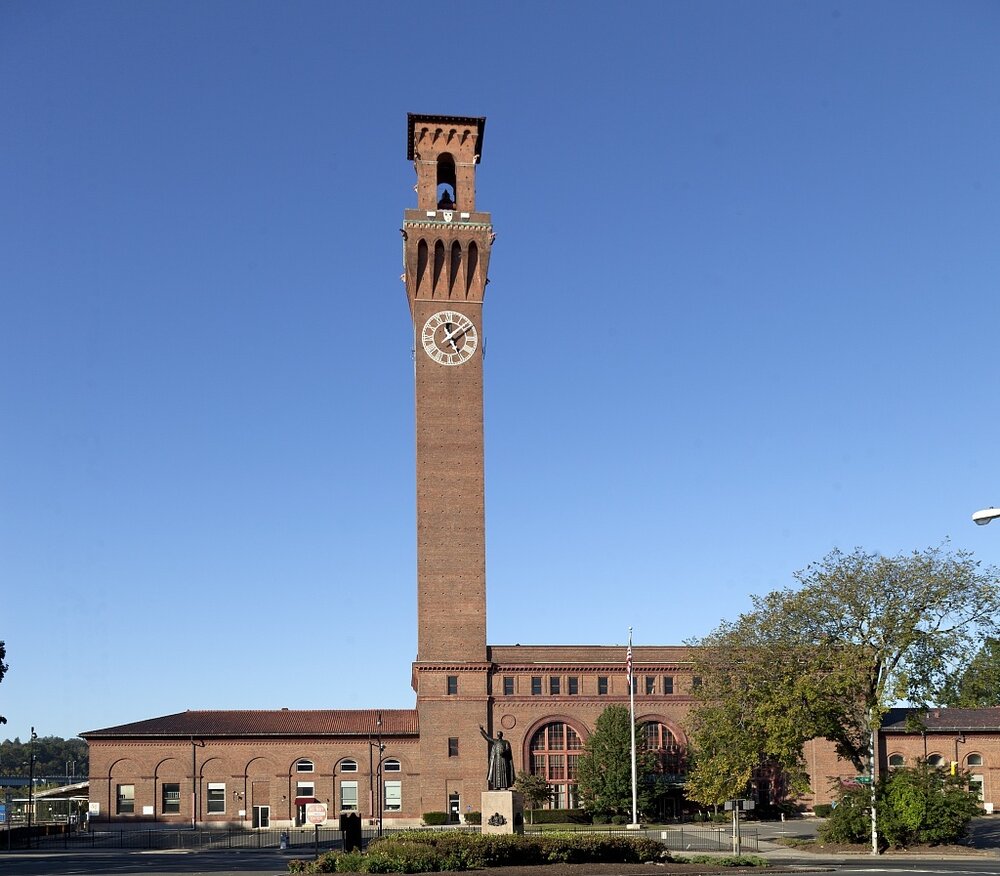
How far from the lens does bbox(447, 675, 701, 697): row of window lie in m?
82.5

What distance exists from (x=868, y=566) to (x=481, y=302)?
3793cm

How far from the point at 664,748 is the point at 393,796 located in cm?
1856

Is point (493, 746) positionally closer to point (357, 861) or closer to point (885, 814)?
point (357, 861)

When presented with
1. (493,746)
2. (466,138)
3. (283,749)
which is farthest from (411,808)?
(466,138)

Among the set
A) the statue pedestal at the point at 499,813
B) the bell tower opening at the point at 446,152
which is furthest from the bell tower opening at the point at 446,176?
the statue pedestal at the point at 499,813

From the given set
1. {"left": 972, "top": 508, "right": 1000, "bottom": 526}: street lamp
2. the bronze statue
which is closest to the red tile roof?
the bronze statue

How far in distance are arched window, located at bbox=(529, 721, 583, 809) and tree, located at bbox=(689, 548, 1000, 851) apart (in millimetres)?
25813

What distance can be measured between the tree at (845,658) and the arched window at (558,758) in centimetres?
2581

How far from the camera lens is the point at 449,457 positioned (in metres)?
82.7

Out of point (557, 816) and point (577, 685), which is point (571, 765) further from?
point (557, 816)

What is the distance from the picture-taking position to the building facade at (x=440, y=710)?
264 ft

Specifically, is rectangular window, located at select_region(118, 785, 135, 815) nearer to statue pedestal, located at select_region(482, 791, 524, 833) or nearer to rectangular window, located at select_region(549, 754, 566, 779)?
rectangular window, located at select_region(549, 754, 566, 779)

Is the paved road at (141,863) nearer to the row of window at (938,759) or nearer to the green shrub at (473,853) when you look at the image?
the green shrub at (473,853)

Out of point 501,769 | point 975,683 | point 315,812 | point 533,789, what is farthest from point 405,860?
point 533,789
